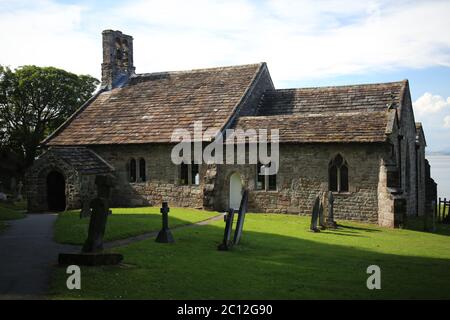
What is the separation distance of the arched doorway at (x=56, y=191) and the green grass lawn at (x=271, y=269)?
13.0 meters

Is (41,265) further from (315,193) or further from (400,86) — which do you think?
(400,86)

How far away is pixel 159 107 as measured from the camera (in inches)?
1246

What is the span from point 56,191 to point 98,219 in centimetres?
1794

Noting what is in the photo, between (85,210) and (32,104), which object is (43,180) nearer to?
(85,210)

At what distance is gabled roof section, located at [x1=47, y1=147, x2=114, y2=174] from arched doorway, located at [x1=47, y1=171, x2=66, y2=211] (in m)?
1.42

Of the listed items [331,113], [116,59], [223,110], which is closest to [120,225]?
[223,110]

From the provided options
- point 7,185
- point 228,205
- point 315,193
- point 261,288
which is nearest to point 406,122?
point 315,193

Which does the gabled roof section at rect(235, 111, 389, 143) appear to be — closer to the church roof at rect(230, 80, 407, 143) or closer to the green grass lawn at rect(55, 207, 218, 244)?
the church roof at rect(230, 80, 407, 143)

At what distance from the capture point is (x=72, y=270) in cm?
1101

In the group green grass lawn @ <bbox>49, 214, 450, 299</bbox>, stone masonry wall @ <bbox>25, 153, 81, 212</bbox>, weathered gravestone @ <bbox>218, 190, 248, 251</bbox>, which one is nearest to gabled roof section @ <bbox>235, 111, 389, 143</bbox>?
green grass lawn @ <bbox>49, 214, 450, 299</bbox>

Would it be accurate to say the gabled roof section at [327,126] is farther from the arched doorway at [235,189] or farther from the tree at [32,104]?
the tree at [32,104]

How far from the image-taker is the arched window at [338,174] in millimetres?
24266

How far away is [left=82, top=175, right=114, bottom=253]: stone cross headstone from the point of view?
12.0 metres

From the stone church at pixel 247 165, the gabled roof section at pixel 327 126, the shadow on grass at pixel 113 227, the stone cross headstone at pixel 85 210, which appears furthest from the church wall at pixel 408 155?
the stone cross headstone at pixel 85 210
